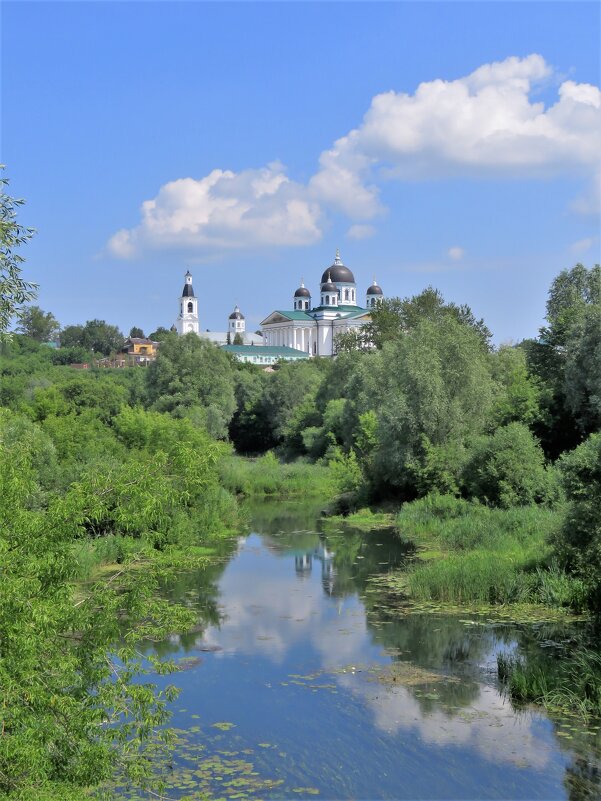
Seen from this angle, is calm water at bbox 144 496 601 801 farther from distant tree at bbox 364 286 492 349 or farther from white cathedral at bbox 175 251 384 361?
white cathedral at bbox 175 251 384 361

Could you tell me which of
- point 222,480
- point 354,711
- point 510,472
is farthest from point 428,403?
point 354,711

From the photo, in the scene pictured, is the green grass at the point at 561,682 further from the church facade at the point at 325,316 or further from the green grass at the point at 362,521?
the church facade at the point at 325,316

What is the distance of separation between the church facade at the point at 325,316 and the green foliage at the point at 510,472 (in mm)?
98638

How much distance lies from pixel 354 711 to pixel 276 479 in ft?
98.4

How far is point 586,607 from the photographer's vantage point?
1638 cm

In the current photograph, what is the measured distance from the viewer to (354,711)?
41.7 feet

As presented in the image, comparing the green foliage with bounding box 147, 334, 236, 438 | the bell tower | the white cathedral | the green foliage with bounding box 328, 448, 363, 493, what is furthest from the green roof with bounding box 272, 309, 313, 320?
the green foliage with bounding box 328, 448, 363, 493

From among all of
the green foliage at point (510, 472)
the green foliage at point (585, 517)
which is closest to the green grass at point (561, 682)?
the green foliage at point (585, 517)

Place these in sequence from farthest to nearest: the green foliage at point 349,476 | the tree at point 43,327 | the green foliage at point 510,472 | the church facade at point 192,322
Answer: the church facade at point 192,322 → the tree at point 43,327 → the green foliage at point 349,476 → the green foliage at point 510,472

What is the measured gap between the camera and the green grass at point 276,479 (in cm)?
3966

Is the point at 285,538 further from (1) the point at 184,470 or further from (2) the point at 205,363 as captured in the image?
(2) the point at 205,363

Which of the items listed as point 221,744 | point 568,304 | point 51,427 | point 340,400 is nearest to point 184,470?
point 221,744

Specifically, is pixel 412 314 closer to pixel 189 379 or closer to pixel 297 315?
pixel 189 379

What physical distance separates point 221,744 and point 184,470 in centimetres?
476
